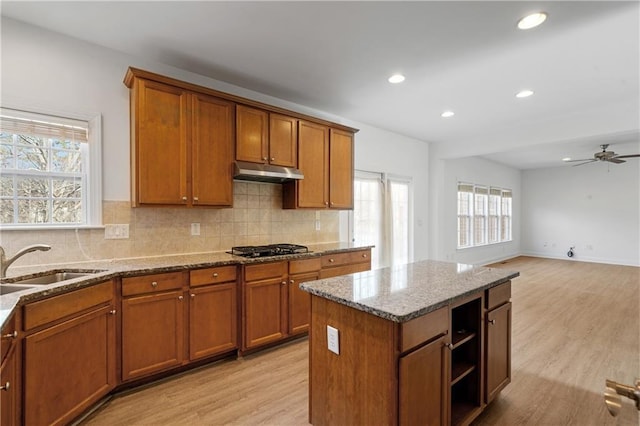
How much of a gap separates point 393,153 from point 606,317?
11.9 feet

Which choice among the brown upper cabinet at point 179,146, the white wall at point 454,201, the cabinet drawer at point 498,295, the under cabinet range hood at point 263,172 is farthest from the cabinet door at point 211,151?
the white wall at point 454,201

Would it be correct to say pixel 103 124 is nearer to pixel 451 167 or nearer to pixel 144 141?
pixel 144 141

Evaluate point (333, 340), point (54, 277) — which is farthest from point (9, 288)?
point (333, 340)

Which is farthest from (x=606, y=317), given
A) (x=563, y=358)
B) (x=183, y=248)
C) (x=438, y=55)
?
(x=183, y=248)

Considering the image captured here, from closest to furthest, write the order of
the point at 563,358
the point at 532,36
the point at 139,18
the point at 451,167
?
the point at 139,18 < the point at 532,36 < the point at 563,358 < the point at 451,167

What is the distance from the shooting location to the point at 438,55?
106 inches

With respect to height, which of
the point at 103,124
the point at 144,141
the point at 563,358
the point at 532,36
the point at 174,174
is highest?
the point at 532,36

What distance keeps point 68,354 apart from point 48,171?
1455 mm

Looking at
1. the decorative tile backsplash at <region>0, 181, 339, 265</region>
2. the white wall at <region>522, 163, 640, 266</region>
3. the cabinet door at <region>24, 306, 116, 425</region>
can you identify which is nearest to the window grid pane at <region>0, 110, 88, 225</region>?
the decorative tile backsplash at <region>0, 181, 339, 265</region>

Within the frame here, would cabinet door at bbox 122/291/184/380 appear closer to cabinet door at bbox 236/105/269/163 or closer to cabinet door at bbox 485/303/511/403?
cabinet door at bbox 236/105/269/163

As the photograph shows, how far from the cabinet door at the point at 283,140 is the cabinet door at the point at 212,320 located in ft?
4.57

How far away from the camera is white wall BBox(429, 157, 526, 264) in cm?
604

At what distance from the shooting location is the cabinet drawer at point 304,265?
304cm

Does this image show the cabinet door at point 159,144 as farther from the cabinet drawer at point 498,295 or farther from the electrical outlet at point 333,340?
the cabinet drawer at point 498,295
